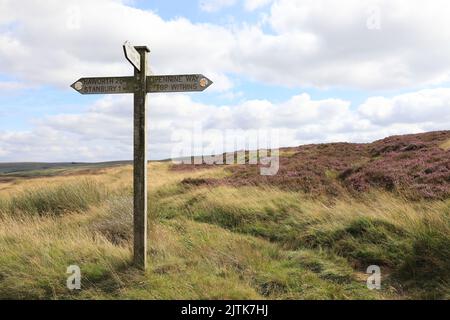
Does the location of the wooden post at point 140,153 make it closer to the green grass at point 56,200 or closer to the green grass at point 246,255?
the green grass at point 246,255

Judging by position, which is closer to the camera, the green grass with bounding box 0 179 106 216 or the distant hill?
the distant hill

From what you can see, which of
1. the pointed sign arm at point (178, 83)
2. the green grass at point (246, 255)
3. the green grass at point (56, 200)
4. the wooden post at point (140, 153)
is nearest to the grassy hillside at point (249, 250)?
the green grass at point (246, 255)

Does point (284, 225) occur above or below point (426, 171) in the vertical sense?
below

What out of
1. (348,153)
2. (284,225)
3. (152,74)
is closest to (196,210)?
(284,225)

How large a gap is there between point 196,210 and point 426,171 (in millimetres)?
7051

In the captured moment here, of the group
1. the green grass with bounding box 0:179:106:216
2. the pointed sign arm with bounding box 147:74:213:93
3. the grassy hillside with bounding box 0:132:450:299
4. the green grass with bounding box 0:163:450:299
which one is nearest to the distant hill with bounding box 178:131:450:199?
the grassy hillside with bounding box 0:132:450:299

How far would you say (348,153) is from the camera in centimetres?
2209

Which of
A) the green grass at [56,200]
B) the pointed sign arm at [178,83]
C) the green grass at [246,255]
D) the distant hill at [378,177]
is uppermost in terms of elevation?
the pointed sign arm at [178,83]

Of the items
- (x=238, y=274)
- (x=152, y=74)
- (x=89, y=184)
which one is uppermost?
(x=152, y=74)

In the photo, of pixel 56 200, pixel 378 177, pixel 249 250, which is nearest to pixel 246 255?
pixel 249 250

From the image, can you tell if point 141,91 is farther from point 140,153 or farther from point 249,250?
point 249,250

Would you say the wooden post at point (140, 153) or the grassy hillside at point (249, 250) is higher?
the wooden post at point (140, 153)

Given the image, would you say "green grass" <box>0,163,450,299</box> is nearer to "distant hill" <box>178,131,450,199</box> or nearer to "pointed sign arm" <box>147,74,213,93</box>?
"distant hill" <box>178,131,450,199</box>

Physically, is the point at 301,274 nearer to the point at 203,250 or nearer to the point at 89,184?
the point at 203,250
